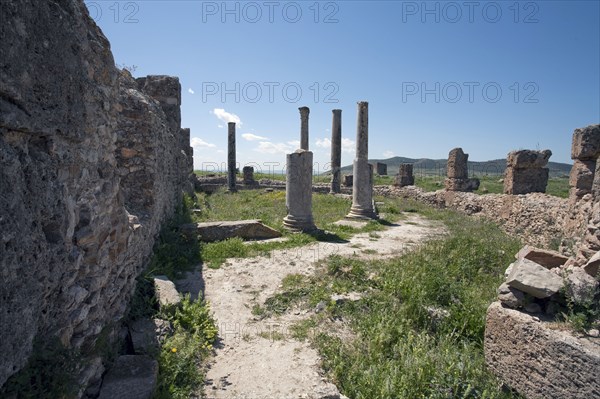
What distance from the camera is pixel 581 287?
3.51 meters

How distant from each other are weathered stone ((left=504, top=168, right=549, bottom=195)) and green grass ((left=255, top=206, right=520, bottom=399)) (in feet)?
22.7

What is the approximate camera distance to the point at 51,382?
212cm

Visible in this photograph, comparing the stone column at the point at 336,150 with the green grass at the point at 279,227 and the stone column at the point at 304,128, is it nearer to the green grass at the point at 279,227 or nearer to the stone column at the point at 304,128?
the stone column at the point at 304,128

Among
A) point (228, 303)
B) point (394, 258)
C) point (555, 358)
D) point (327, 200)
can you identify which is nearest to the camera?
point (555, 358)

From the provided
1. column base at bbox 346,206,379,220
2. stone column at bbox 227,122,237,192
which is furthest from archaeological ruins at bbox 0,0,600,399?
stone column at bbox 227,122,237,192

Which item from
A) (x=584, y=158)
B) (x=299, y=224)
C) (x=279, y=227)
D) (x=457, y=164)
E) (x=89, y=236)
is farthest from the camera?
(x=457, y=164)

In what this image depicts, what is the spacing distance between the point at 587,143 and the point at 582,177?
83cm

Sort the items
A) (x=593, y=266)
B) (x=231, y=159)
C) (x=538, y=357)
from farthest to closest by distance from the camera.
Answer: (x=231, y=159)
(x=593, y=266)
(x=538, y=357)

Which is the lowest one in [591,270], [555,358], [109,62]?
[555,358]

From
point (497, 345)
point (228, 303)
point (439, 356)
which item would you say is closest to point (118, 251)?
point (228, 303)

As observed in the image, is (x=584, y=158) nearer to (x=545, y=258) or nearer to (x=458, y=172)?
(x=545, y=258)

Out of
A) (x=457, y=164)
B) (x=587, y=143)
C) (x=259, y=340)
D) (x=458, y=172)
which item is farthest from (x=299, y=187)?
(x=458, y=172)

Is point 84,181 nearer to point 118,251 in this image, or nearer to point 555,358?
point 118,251

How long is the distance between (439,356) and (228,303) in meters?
3.14
